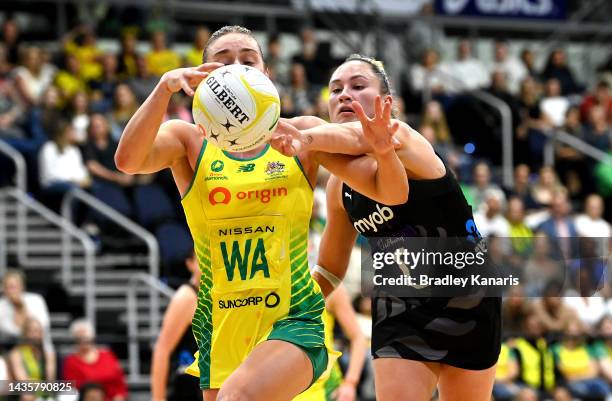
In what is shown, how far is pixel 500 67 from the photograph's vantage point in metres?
18.8

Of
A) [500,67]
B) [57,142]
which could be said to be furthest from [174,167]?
[500,67]

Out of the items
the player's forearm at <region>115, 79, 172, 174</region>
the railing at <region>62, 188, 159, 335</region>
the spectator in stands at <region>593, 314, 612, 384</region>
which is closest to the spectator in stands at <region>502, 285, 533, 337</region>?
the spectator in stands at <region>593, 314, 612, 384</region>

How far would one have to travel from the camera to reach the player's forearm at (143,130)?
16.8ft

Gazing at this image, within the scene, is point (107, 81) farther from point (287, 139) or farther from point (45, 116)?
point (287, 139)

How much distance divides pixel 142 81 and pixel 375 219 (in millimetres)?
8891

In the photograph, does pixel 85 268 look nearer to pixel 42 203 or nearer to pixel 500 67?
pixel 42 203

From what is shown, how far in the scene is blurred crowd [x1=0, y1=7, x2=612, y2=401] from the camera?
10.8 metres

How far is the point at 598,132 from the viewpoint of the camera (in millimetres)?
17469

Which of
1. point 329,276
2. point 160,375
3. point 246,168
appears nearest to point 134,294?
point 160,375

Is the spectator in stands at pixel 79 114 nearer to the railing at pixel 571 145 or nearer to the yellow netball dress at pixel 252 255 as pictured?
the railing at pixel 571 145

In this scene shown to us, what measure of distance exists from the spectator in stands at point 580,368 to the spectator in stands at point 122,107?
18.0ft

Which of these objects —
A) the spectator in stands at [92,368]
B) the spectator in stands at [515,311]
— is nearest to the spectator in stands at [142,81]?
the spectator in stands at [92,368]

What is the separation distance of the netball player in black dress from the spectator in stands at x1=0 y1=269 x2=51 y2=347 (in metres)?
5.66

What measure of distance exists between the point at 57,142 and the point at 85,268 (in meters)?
1.48
